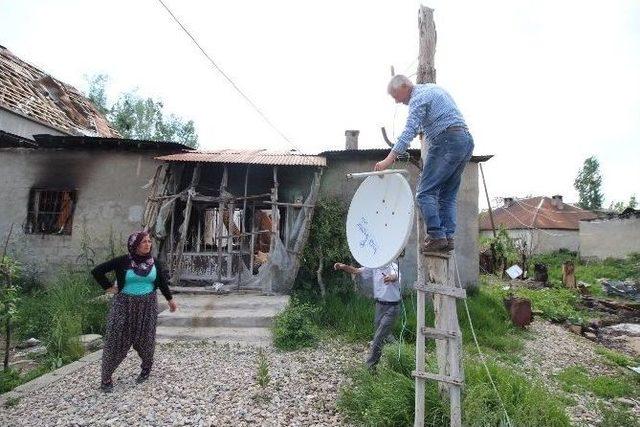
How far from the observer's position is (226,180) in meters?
9.16

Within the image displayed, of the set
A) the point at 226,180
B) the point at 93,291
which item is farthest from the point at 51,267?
the point at 226,180

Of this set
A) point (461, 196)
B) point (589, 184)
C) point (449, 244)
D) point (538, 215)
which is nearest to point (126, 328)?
point (449, 244)

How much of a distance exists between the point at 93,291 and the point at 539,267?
15633mm

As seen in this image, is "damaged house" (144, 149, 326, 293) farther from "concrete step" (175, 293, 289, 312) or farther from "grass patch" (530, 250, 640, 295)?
"grass patch" (530, 250, 640, 295)

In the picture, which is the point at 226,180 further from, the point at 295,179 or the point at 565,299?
the point at 565,299

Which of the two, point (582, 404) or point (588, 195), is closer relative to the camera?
point (582, 404)

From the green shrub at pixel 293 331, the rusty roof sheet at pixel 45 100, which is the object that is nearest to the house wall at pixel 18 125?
the rusty roof sheet at pixel 45 100

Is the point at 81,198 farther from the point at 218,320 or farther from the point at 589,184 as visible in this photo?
the point at 589,184

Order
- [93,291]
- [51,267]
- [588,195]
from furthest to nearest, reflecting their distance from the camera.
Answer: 1. [588,195]
2. [51,267]
3. [93,291]

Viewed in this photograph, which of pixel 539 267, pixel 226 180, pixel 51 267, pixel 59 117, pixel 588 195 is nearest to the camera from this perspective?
pixel 226 180

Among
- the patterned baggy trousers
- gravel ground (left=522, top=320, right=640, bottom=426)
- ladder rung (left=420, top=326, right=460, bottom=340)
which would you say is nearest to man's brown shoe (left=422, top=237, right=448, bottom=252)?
ladder rung (left=420, top=326, right=460, bottom=340)

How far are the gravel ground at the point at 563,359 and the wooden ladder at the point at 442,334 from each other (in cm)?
174

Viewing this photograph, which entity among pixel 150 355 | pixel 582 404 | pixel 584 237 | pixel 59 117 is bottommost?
pixel 582 404

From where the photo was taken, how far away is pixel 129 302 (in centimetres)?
A: 447
